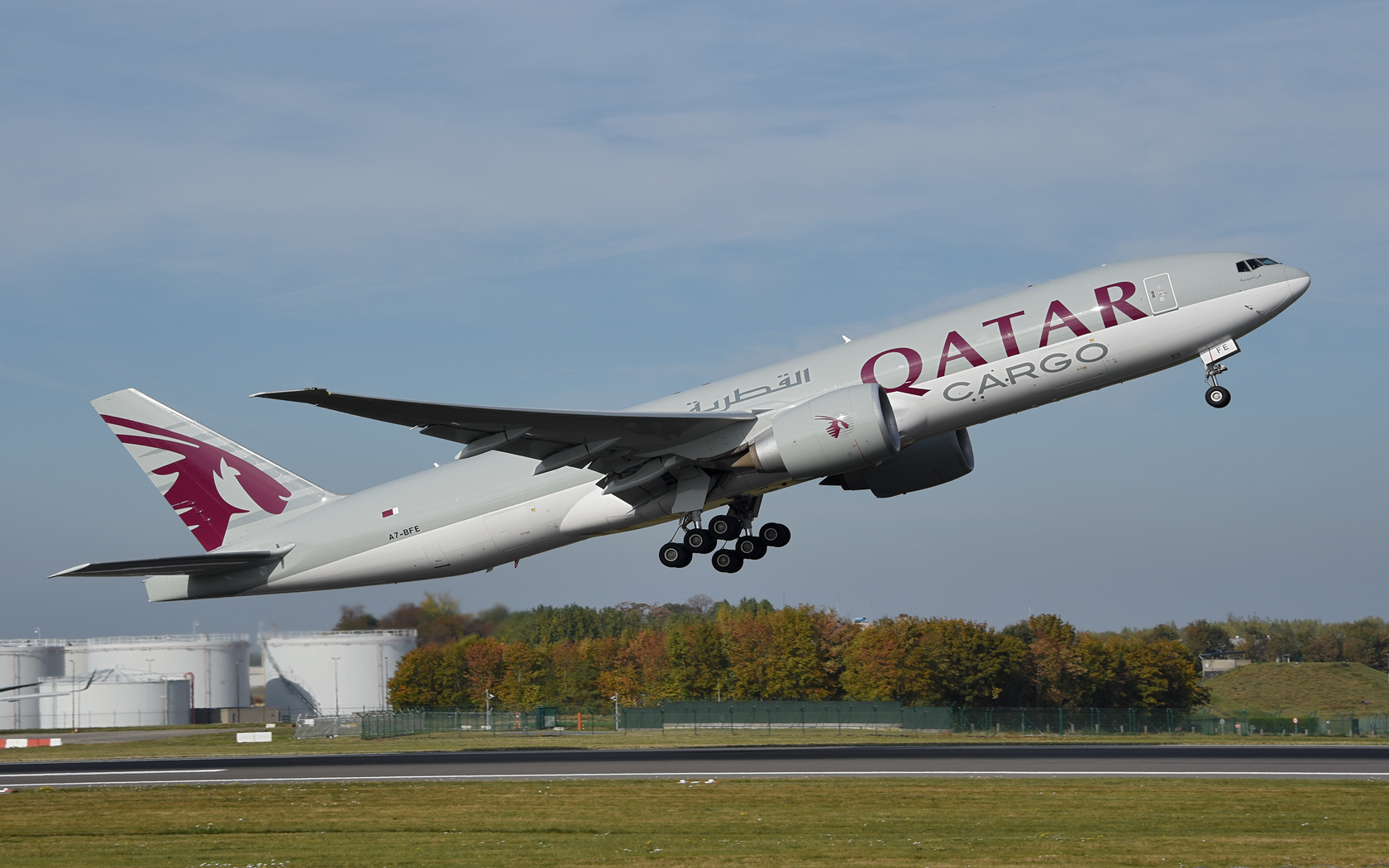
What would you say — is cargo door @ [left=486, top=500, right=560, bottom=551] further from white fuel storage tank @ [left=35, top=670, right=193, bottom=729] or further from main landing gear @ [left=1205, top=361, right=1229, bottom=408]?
white fuel storage tank @ [left=35, top=670, right=193, bottom=729]

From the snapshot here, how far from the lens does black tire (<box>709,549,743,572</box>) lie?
34.7 m

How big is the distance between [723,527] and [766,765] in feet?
21.3

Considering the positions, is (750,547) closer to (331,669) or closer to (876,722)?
(876,722)

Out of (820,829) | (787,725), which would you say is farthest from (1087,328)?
(787,725)

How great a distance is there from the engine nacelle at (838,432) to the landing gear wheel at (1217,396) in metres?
7.57

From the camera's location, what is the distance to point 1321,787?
28.4 metres

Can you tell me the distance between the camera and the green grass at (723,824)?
69.2ft

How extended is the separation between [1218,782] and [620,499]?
52.0ft

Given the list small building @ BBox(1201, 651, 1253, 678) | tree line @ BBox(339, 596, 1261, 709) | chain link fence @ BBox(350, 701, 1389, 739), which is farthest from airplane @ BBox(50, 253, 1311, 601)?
small building @ BBox(1201, 651, 1253, 678)

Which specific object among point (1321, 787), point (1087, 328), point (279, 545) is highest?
point (1087, 328)

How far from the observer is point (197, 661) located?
107 meters

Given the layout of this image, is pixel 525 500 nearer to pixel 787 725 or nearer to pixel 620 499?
pixel 620 499

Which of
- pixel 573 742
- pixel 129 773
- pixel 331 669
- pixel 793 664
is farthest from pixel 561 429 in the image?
pixel 331 669

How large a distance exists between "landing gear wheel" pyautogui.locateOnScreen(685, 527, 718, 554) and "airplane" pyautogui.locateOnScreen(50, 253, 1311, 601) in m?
0.05
